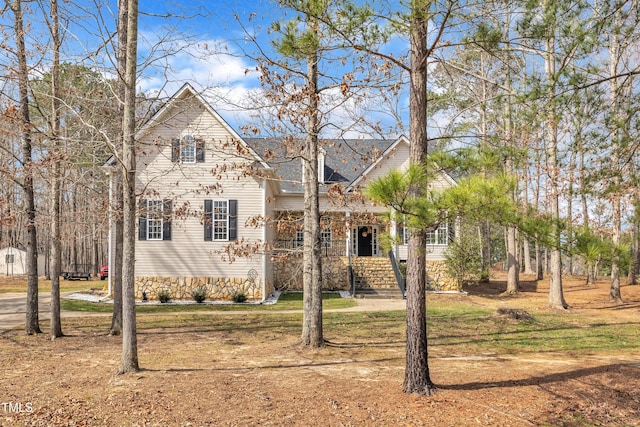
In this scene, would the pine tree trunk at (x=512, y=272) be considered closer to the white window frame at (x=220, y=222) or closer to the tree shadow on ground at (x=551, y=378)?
the white window frame at (x=220, y=222)

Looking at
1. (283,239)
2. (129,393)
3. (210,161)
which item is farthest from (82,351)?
(283,239)

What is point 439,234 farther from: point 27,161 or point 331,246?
point 331,246

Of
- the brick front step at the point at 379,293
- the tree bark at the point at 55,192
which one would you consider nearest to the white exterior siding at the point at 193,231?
the brick front step at the point at 379,293

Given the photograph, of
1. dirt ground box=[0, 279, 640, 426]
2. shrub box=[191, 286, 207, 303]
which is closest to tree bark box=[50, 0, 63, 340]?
dirt ground box=[0, 279, 640, 426]

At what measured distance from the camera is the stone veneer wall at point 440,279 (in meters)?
20.9

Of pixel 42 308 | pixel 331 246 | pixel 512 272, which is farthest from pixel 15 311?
pixel 512 272

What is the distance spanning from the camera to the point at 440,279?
20984 millimetres

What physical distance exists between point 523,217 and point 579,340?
22.8 ft

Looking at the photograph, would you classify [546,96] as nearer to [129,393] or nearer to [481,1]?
[481,1]

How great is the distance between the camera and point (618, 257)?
5.12 meters

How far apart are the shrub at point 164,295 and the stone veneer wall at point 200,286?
3.9 inches

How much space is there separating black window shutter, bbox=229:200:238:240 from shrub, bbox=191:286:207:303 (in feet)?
6.79

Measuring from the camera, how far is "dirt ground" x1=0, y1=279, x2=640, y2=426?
562 centimetres

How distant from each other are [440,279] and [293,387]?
15266 millimetres
